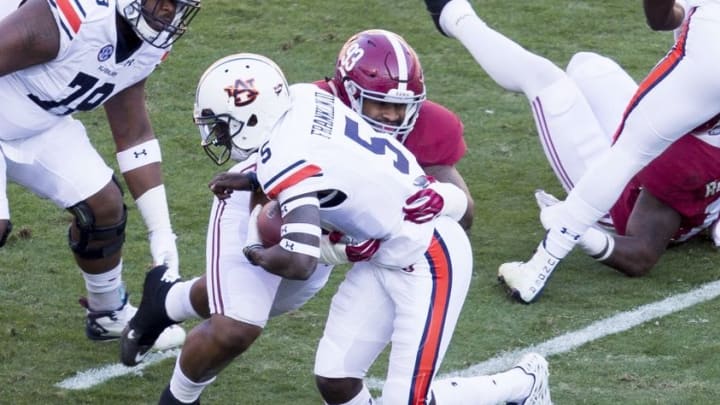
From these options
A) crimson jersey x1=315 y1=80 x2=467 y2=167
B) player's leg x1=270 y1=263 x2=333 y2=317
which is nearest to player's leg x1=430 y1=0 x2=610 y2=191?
crimson jersey x1=315 y1=80 x2=467 y2=167

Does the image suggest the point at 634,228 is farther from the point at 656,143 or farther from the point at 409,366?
the point at 409,366

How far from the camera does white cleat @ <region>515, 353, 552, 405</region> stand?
15.7 ft

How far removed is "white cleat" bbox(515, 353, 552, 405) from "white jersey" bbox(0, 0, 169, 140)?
1.70 m

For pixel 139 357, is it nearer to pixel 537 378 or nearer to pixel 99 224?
pixel 99 224

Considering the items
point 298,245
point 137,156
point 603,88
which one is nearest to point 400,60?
point 298,245

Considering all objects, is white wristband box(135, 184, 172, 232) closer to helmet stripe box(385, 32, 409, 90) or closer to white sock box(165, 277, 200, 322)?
white sock box(165, 277, 200, 322)

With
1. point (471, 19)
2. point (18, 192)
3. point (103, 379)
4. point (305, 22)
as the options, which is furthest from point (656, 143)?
point (305, 22)

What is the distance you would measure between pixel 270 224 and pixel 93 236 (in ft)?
4.00

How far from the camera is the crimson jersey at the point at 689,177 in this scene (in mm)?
5926

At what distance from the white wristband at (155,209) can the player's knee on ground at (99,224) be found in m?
0.10

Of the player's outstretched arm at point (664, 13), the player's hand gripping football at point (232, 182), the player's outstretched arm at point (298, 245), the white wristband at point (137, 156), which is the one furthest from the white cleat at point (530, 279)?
the player's outstretched arm at point (298, 245)

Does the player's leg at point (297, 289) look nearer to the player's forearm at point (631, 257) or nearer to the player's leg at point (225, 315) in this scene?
the player's leg at point (225, 315)

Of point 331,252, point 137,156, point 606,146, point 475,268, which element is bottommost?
point 475,268

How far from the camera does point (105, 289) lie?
18.0ft
